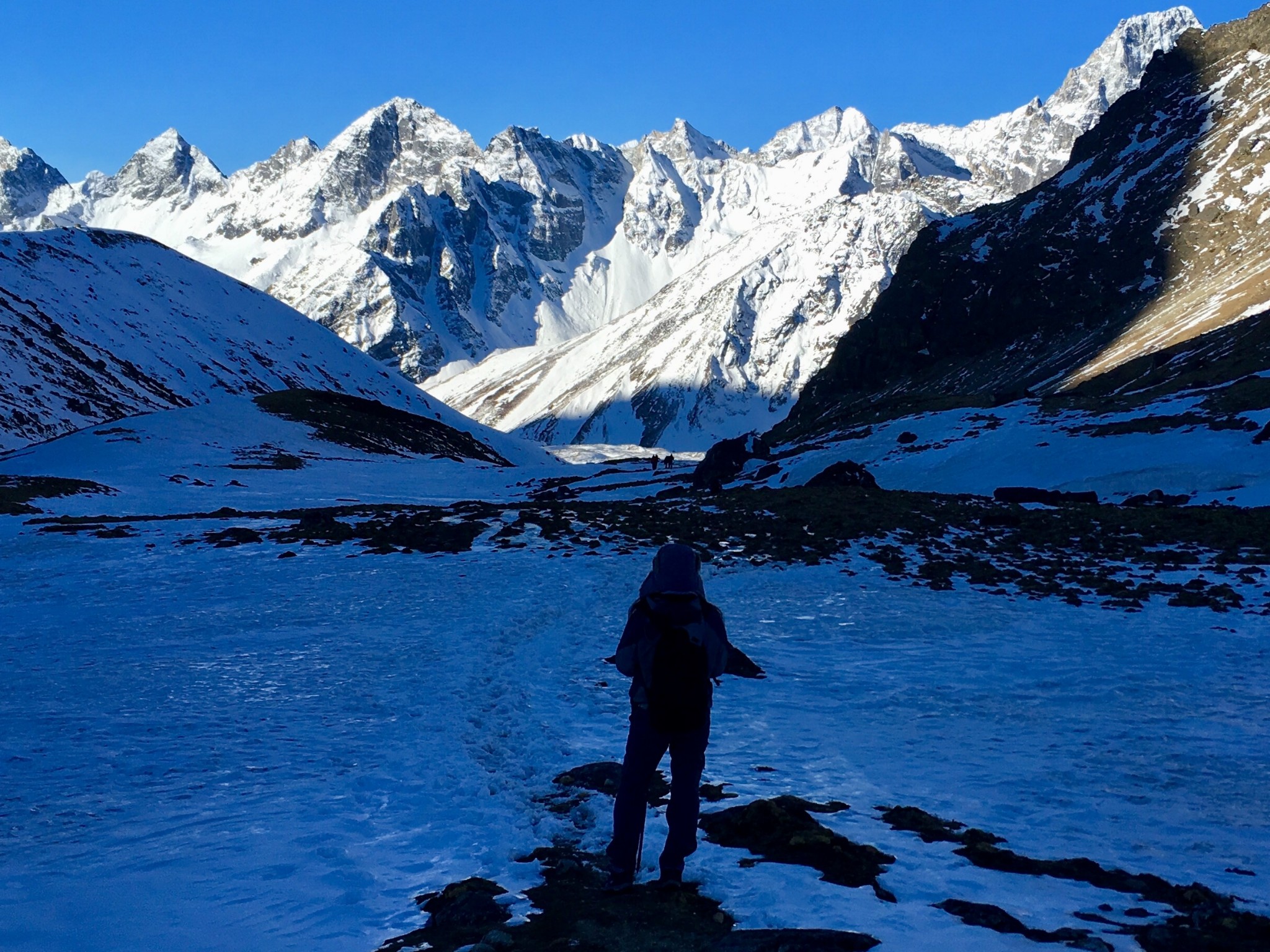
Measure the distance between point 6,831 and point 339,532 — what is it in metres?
19.2

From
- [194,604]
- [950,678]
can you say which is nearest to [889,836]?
[950,678]

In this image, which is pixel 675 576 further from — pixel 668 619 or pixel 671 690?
pixel 671 690

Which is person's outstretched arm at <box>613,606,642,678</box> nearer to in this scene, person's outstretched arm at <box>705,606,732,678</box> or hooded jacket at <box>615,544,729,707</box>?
hooded jacket at <box>615,544,729,707</box>

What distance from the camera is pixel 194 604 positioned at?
18.0m

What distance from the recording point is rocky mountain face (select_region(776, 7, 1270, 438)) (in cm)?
10956

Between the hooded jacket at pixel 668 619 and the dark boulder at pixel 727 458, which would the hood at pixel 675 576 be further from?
the dark boulder at pixel 727 458

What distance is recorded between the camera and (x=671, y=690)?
23.5 ft

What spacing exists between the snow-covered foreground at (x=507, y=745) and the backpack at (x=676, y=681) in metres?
1.17

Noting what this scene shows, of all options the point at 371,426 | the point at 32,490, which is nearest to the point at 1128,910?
the point at 32,490

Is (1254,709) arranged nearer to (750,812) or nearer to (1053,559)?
(750,812)

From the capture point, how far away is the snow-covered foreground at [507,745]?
21.8ft

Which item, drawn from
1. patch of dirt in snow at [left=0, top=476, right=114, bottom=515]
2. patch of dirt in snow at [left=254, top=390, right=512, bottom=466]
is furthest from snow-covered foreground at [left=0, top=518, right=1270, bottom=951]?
patch of dirt in snow at [left=254, top=390, right=512, bottom=466]

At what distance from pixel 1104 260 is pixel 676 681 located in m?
149

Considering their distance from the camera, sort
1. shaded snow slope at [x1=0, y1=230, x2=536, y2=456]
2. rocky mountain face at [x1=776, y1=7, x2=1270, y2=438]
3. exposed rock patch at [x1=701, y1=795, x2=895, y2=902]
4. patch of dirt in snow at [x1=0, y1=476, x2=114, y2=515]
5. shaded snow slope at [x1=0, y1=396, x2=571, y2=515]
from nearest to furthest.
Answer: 1. exposed rock patch at [x1=701, y1=795, x2=895, y2=902]
2. patch of dirt in snow at [x1=0, y1=476, x2=114, y2=515]
3. shaded snow slope at [x1=0, y1=396, x2=571, y2=515]
4. shaded snow slope at [x1=0, y1=230, x2=536, y2=456]
5. rocky mountain face at [x1=776, y1=7, x2=1270, y2=438]
